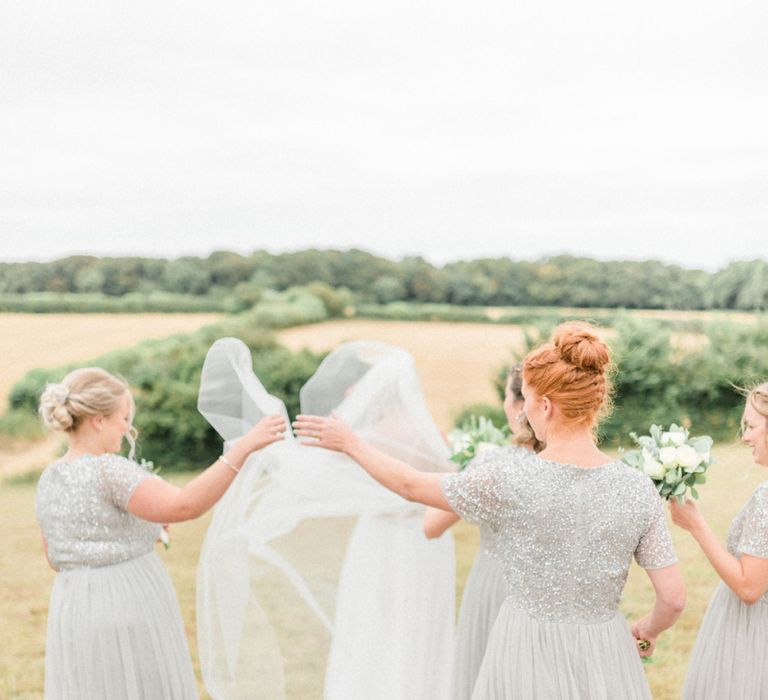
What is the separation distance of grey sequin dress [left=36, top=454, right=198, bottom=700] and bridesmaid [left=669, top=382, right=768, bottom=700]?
192cm

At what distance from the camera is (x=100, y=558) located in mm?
3158

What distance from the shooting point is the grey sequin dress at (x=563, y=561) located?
2.41m

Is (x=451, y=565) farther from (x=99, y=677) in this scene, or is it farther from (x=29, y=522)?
(x=29, y=522)

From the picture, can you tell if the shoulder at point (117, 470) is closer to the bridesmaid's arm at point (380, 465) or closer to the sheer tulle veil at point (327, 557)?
the sheer tulle veil at point (327, 557)

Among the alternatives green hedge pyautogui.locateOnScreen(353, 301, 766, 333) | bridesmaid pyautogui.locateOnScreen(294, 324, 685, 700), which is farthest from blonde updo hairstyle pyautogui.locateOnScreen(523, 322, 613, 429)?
green hedge pyautogui.locateOnScreen(353, 301, 766, 333)

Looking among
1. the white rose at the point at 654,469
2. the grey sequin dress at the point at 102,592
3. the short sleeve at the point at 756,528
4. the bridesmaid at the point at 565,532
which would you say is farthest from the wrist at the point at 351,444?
the short sleeve at the point at 756,528

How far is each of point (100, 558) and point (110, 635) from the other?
0.97ft

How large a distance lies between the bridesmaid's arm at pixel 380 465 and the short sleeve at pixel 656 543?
567mm

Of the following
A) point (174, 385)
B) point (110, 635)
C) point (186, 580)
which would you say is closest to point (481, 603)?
point (110, 635)

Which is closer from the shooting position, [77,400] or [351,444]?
[351,444]

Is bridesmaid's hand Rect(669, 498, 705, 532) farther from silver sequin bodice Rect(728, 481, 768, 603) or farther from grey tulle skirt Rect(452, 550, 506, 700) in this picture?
grey tulle skirt Rect(452, 550, 506, 700)

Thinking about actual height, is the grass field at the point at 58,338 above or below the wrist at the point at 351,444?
below

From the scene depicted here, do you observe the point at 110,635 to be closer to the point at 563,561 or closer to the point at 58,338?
the point at 563,561

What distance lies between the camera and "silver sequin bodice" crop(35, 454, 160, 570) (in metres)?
3.04
